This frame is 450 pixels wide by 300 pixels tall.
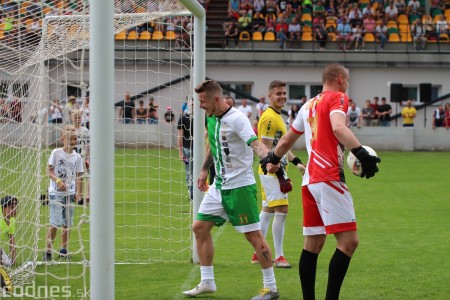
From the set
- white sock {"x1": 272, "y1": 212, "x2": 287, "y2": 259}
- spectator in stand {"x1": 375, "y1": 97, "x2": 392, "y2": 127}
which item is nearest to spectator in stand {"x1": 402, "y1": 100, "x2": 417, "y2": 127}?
spectator in stand {"x1": 375, "y1": 97, "x2": 392, "y2": 127}

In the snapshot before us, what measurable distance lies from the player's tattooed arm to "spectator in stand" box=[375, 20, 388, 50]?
30.3m

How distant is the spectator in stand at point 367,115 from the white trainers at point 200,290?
26.0 meters

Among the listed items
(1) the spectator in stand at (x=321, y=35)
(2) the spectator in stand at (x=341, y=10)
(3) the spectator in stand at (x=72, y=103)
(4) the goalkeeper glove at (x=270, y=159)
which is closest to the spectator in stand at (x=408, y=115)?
(1) the spectator in stand at (x=321, y=35)

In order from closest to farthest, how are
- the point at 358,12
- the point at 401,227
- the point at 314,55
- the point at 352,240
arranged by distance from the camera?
the point at 352,240 < the point at 401,227 < the point at 314,55 < the point at 358,12

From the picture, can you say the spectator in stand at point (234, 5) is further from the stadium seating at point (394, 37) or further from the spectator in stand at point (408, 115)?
the spectator in stand at point (408, 115)

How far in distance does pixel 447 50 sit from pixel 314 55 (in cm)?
585

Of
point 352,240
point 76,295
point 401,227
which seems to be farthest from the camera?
point 401,227

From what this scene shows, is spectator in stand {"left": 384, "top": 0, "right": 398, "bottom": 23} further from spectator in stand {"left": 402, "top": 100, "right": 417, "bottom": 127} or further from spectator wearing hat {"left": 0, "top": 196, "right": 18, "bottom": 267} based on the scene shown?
spectator wearing hat {"left": 0, "top": 196, "right": 18, "bottom": 267}

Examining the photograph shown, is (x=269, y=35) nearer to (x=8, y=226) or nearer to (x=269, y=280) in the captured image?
(x=8, y=226)

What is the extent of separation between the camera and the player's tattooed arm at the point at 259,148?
25.9 feet

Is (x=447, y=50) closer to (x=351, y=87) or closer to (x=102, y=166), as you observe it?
(x=351, y=87)

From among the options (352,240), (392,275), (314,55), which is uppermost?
(314,55)

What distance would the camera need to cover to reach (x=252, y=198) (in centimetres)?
855

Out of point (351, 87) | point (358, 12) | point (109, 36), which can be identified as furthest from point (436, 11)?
point (109, 36)
